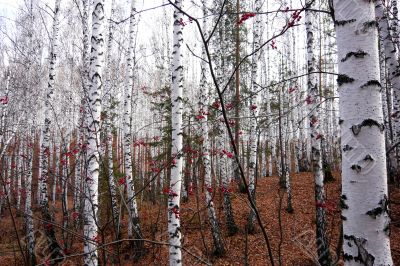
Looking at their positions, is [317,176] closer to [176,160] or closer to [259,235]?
[259,235]

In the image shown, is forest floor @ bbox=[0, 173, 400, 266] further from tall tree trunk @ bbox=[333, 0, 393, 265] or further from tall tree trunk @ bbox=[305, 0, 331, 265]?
tall tree trunk @ bbox=[333, 0, 393, 265]

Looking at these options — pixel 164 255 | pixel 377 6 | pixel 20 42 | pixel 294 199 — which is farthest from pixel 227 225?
pixel 20 42

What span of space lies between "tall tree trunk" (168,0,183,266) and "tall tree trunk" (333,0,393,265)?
3257 mm

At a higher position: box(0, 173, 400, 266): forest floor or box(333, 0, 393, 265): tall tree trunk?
box(333, 0, 393, 265): tall tree trunk

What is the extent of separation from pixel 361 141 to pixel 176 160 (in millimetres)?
3748

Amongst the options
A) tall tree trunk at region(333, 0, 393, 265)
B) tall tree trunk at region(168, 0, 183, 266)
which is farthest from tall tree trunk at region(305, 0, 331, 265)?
tall tree trunk at region(333, 0, 393, 265)

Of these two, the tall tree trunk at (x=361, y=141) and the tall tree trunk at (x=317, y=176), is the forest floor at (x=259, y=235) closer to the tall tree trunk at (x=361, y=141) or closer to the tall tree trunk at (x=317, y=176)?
the tall tree trunk at (x=317, y=176)

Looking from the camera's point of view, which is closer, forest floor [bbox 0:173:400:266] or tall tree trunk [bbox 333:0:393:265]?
tall tree trunk [bbox 333:0:393:265]

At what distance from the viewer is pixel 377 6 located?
4352 mm

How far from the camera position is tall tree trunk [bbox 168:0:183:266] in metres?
4.63

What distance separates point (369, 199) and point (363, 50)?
71 cm

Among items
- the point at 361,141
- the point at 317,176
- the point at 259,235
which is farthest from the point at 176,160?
the point at 259,235

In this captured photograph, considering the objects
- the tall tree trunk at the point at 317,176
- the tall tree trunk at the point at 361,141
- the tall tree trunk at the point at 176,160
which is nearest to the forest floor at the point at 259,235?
the tall tree trunk at the point at 317,176

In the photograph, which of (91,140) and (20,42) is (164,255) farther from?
(20,42)
